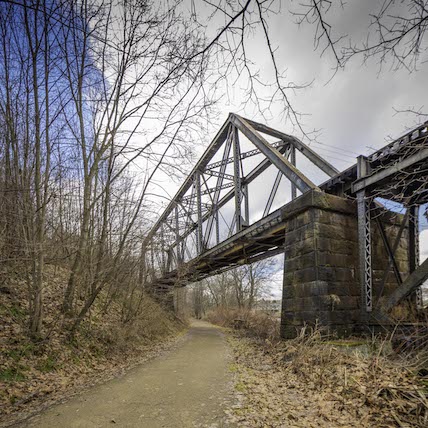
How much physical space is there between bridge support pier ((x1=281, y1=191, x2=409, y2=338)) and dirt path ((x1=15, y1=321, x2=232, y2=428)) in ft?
8.66

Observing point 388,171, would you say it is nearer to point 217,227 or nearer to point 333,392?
point 333,392

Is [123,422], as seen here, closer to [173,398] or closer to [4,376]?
[173,398]

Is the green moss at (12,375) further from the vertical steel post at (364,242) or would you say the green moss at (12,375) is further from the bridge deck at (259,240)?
the vertical steel post at (364,242)

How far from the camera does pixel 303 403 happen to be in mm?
4234

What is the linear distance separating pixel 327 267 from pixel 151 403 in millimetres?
5108

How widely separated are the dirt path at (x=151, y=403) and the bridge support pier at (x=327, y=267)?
2.64 m

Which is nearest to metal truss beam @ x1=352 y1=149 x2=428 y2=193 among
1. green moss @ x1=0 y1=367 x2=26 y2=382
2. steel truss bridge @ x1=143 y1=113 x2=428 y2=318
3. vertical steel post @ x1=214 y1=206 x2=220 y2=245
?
steel truss bridge @ x1=143 y1=113 x2=428 y2=318

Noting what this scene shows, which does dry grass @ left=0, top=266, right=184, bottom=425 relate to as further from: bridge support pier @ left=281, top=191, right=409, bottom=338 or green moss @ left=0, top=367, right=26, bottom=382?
bridge support pier @ left=281, top=191, right=409, bottom=338

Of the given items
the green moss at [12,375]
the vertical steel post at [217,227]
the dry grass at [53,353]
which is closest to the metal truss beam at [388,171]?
the dry grass at [53,353]

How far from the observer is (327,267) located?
7.52 m

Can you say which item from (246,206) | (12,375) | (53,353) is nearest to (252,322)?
(246,206)

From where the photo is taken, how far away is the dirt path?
12.5 ft

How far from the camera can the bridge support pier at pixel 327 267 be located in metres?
7.32

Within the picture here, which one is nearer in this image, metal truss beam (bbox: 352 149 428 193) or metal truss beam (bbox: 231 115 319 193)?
metal truss beam (bbox: 352 149 428 193)
